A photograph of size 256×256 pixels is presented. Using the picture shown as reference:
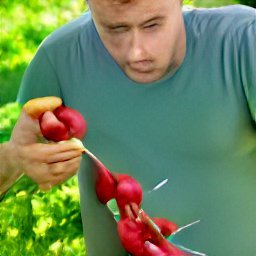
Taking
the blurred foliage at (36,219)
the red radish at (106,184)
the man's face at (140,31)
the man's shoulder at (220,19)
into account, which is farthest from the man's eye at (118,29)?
the blurred foliage at (36,219)

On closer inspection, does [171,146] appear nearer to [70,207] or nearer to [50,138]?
[50,138]

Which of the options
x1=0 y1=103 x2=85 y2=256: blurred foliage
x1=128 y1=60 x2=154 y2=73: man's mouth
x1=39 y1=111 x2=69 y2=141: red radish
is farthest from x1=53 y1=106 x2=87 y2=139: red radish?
x1=0 y1=103 x2=85 y2=256: blurred foliage

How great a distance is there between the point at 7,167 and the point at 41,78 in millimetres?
171

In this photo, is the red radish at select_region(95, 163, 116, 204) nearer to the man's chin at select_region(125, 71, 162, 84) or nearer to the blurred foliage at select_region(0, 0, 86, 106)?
the man's chin at select_region(125, 71, 162, 84)

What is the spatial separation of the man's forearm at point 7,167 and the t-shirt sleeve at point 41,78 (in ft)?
0.31

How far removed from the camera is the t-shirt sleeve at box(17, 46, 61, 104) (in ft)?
3.86

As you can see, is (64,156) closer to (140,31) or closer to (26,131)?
(26,131)

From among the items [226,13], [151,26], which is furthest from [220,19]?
[151,26]

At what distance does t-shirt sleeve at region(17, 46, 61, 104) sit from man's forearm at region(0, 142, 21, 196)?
94 mm

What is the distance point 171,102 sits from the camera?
115 cm

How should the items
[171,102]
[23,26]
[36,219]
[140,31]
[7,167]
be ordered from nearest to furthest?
[140,31] → [171,102] → [7,167] → [36,219] → [23,26]

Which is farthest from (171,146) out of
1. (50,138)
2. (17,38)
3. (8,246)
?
(17,38)

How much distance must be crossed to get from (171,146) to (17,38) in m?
0.74

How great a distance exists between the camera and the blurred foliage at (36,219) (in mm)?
1575
